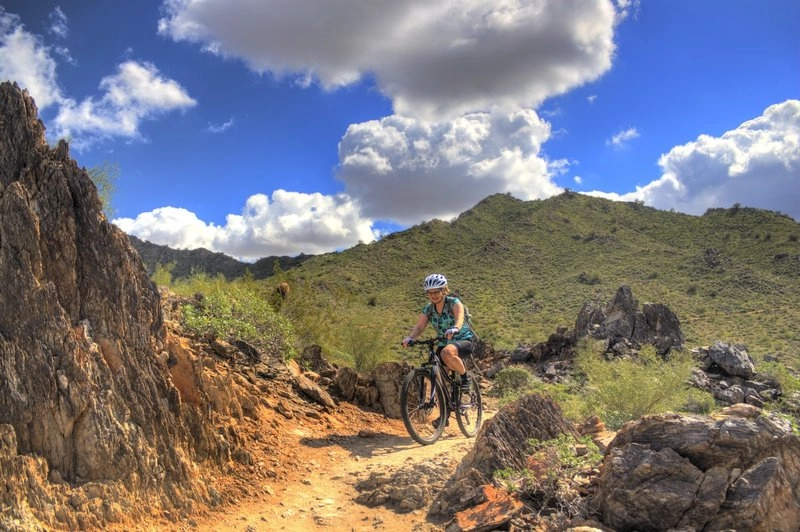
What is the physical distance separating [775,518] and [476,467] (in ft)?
7.52

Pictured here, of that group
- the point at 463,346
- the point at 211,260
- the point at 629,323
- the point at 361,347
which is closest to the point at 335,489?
the point at 463,346

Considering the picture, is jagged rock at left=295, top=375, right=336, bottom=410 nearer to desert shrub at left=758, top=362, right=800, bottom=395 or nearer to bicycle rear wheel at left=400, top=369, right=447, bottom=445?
bicycle rear wheel at left=400, top=369, right=447, bottom=445

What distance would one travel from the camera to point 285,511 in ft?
17.2

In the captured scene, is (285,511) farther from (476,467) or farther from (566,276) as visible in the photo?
(566,276)

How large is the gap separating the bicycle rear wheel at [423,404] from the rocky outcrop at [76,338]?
9.02 feet

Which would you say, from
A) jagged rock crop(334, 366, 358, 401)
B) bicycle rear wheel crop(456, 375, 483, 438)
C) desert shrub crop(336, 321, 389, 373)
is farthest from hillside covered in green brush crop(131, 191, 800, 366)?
bicycle rear wheel crop(456, 375, 483, 438)

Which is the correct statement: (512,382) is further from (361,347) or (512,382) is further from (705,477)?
(705,477)

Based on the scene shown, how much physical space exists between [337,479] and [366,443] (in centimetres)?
135

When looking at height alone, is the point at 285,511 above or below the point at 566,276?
below

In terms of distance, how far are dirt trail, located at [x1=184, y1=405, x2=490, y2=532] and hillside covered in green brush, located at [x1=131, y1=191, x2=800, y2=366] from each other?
19149 millimetres

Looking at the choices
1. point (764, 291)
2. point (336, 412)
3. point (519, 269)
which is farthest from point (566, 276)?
point (336, 412)

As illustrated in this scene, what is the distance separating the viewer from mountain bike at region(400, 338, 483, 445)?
7.13m

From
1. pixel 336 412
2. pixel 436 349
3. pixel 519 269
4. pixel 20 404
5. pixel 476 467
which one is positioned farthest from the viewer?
pixel 519 269

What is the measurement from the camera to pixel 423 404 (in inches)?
285
